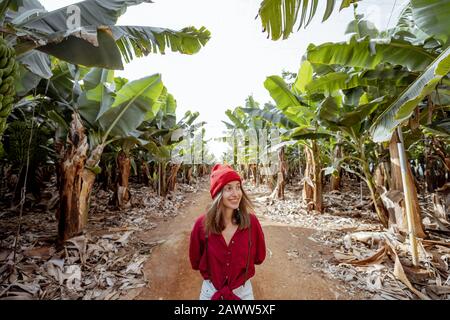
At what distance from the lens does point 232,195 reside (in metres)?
1.64

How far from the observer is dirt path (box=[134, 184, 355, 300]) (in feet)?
8.41

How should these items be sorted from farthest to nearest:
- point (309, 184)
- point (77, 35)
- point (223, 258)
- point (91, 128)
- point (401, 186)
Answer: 1. point (309, 184)
2. point (91, 128)
3. point (401, 186)
4. point (77, 35)
5. point (223, 258)

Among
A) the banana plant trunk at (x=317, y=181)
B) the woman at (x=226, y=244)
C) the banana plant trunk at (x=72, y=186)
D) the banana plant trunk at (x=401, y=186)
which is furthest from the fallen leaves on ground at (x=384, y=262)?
the banana plant trunk at (x=72, y=186)

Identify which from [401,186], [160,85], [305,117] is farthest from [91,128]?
[401,186]

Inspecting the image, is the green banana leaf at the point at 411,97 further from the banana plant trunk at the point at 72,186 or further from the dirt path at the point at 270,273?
the banana plant trunk at the point at 72,186

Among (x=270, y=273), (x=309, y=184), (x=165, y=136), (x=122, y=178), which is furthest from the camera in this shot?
(x=165, y=136)

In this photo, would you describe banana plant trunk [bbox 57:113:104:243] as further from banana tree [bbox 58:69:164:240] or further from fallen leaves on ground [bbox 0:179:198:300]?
fallen leaves on ground [bbox 0:179:198:300]

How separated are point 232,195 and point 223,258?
45 cm

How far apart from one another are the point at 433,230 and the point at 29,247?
608cm

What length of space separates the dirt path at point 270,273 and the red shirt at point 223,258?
1.27m

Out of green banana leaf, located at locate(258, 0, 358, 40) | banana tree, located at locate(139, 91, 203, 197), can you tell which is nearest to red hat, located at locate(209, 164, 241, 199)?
green banana leaf, located at locate(258, 0, 358, 40)

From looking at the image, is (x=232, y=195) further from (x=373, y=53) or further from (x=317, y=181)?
(x=317, y=181)
